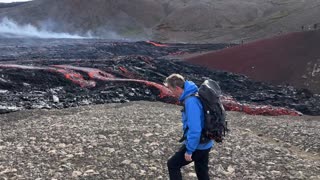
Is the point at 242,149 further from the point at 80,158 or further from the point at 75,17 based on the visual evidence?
the point at 75,17

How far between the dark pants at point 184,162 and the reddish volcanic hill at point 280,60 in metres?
21.1

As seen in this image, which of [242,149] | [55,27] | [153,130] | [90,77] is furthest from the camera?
[55,27]

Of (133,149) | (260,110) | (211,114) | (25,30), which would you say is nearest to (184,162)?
(211,114)

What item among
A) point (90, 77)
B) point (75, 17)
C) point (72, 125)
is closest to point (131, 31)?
point (75, 17)

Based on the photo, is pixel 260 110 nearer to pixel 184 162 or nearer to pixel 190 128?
pixel 184 162

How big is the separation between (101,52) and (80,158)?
42.1 m

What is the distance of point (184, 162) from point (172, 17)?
95.5 m

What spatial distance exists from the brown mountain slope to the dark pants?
64.7 metres

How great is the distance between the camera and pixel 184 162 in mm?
7492

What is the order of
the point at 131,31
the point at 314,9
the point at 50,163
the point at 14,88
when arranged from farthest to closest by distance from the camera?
the point at 131,31 → the point at 314,9 → the point at 14,88 → the point at 50,163

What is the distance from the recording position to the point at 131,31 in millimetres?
102375

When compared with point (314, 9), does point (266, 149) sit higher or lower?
lower

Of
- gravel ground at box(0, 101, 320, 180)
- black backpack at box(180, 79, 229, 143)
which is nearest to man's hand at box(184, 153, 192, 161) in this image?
black backpack at box(180, 79, 229, 143)

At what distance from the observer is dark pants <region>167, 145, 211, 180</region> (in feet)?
24.4
